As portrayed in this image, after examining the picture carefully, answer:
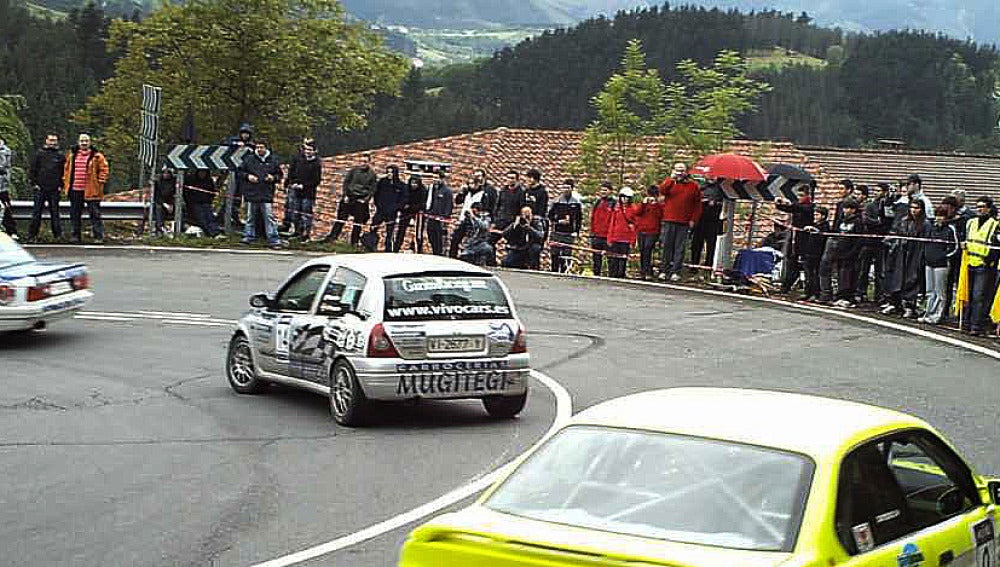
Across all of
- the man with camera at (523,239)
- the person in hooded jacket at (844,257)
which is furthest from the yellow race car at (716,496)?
the man with camera at (523,239)

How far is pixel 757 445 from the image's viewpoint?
20.0ft

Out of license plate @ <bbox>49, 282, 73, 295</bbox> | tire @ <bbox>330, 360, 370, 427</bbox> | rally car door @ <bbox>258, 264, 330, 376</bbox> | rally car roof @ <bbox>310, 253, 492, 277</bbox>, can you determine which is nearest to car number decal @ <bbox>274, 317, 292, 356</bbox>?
rally car door @ <bbox>258, 264, 330, 376</bbox>

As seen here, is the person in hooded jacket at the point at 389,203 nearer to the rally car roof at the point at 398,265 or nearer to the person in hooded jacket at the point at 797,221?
the person in hooded jacket at the point at 797,221

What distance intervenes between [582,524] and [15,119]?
59.4 metres

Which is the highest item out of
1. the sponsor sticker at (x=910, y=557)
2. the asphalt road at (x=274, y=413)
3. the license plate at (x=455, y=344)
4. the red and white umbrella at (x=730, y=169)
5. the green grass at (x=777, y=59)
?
the green grass at (x=777, y=59)

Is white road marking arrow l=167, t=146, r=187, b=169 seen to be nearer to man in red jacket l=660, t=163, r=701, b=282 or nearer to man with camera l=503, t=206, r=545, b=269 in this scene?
man with camera l=503, t=206, r=545, b=269

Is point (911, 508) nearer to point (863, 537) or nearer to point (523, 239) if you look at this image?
point (863, 537)

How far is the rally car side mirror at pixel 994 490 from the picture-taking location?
291 inches

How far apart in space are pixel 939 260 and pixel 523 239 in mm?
10229

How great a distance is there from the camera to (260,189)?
32031 millimetres

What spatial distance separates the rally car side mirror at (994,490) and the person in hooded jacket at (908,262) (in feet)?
55.8

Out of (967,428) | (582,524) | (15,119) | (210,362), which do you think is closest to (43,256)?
(210,362)

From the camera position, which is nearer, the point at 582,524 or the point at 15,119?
the point at 582,524

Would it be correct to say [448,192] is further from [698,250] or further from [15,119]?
[15,119]
